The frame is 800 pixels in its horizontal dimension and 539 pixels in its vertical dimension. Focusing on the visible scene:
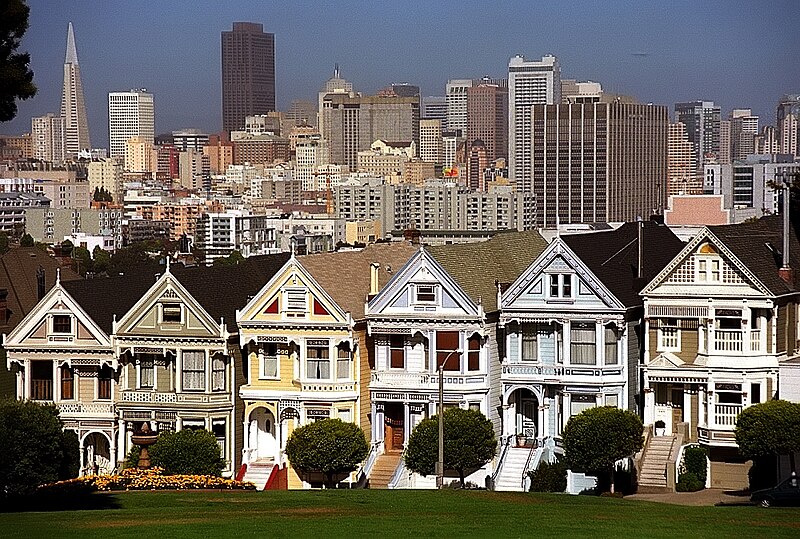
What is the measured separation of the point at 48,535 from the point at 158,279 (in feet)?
57.7

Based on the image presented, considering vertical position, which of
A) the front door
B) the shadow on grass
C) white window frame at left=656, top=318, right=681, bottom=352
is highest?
white window frame at left=656, top=318, right=681, bottom=352

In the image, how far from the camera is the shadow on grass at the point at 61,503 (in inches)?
1188

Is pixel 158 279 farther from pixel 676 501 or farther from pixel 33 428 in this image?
pixel 676 501

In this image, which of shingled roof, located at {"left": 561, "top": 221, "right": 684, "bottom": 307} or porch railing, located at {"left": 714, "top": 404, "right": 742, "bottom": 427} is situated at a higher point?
shingled roof, located at {"left": 561, "top": 221, "right": 684, "bottom": 307}

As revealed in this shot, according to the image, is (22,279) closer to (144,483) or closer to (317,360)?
(317,360)

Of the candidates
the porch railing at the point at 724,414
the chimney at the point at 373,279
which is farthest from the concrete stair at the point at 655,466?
the chimney at the point at 373,279

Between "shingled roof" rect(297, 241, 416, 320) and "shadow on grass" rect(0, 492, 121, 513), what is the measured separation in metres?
8.92

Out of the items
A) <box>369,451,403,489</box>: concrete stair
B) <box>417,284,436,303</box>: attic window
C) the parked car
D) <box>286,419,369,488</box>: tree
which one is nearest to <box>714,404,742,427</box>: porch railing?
the parked car

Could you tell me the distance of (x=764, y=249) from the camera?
125ft

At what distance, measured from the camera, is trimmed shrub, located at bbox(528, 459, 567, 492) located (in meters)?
37.1

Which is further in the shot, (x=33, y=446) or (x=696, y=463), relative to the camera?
(x=33, y=446)

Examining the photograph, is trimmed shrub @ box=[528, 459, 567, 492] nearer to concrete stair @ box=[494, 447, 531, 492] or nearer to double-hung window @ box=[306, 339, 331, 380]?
concrete stair @ box=[494, 447, 531, 492]

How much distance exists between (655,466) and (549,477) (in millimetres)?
1995

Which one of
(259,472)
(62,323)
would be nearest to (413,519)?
(259,472)
